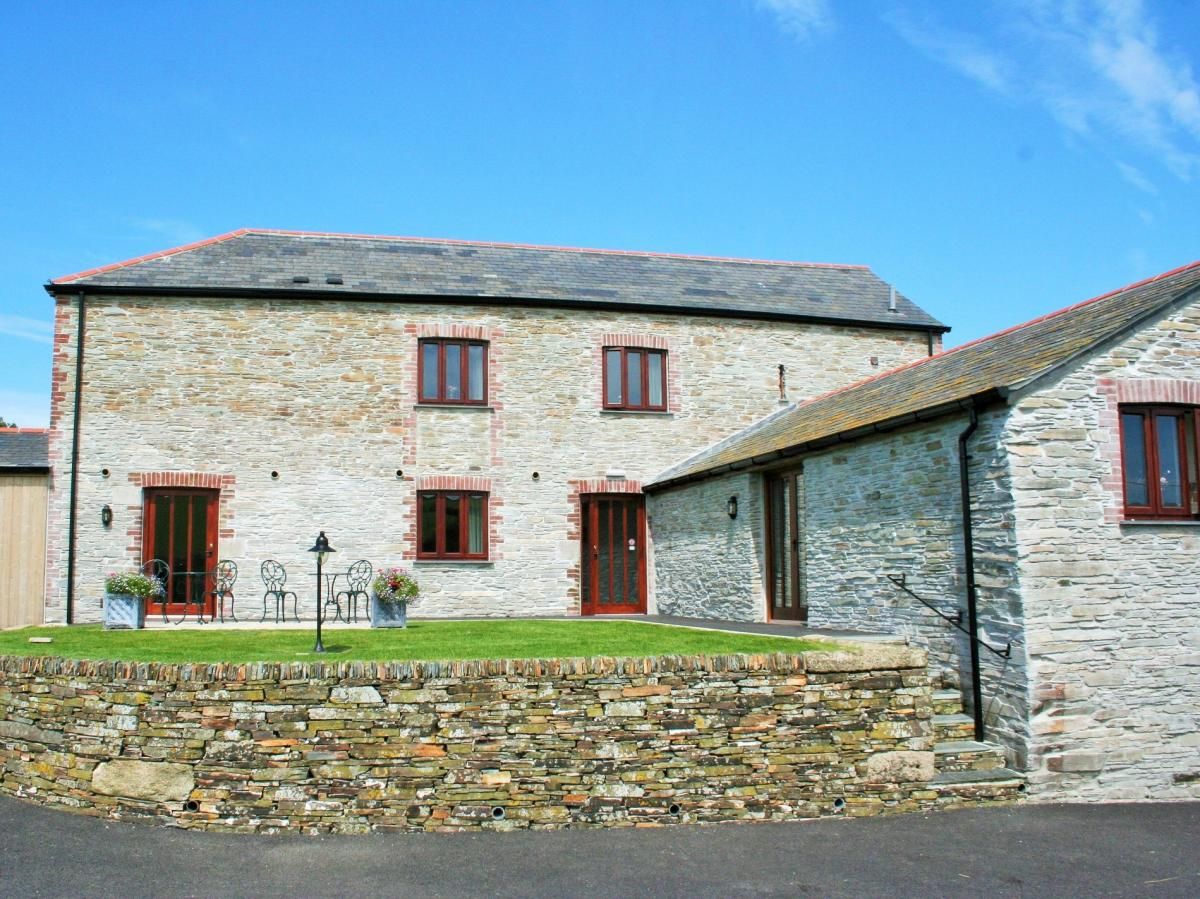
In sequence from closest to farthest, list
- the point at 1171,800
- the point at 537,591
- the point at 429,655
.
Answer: the point at 1171,800
the point at 429,655
the point at 537,591

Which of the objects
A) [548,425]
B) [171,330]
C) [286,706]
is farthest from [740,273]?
[286,706]

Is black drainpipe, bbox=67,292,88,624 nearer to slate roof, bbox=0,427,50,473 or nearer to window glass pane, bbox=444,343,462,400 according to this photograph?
slate roof, bbox=0,427,50,473

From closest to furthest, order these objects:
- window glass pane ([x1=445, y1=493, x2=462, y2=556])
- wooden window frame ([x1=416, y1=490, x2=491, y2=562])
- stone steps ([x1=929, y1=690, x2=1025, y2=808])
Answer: stone steps ([x1=929, y1=690, x2=1025, y2=808]), wooden window frame ([x1=416, y1=490, x2=491, y2=562]), window glass pane ([x1=445, y1=493, x2=462, y2=556])

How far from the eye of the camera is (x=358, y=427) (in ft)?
57.2

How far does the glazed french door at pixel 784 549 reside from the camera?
13805mm

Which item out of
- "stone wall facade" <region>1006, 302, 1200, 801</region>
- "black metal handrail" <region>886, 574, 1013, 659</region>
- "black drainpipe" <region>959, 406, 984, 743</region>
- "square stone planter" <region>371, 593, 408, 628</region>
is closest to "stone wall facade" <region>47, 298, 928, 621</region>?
"square stone planter" <region>371, 593, 408, 628</region>

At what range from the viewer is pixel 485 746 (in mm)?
8484

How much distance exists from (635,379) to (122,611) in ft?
30.6

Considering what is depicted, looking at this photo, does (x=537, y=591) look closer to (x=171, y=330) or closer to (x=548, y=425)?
(x=548, y=425)

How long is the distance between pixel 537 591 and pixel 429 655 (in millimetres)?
7918

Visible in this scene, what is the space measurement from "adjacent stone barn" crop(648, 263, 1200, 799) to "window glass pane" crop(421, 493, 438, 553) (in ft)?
28.0

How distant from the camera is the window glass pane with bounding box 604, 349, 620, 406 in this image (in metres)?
18.5

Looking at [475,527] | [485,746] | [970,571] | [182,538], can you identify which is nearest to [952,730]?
[970,571]

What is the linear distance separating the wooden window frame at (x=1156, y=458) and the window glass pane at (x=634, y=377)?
9824 mm
